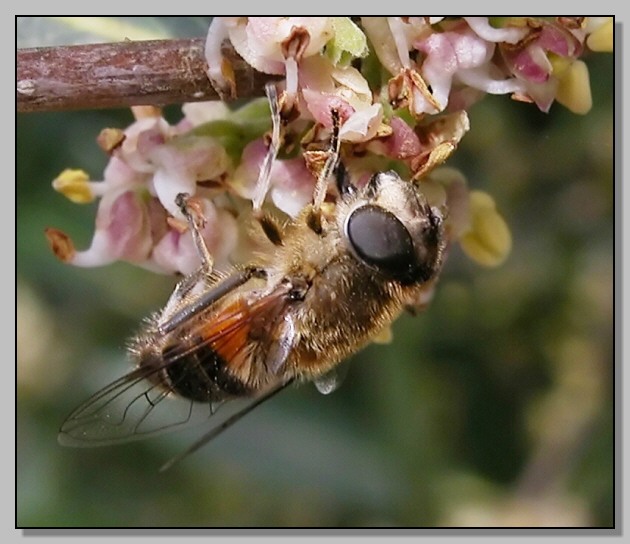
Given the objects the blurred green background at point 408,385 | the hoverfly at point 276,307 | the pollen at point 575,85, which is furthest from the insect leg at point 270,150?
the blurred green background at point 408,385

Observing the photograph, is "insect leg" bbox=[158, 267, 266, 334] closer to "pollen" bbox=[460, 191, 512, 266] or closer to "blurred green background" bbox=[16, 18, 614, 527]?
"pollen" bbox=[460, 191, 512, 266]

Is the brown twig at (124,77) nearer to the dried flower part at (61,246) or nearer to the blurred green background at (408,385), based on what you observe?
the dried flower part at (61,246)

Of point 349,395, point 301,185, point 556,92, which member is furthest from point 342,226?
point 349,395

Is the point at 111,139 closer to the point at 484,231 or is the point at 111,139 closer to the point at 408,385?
the point at 484,231

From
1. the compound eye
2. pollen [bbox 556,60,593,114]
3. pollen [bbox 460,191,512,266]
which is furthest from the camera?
pollen [bbox 460,191,512,266]

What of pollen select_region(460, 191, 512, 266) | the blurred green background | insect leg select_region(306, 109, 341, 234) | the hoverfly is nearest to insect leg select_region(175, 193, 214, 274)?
the hoverfly

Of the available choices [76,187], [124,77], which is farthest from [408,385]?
[124,77]

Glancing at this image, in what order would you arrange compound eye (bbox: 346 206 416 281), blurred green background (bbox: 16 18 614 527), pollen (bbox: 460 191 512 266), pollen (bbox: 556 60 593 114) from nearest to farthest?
compound eye (bbox: 346 206 416 281)
pollen (bbox: 556 60 593 114)
pollen (bbox: 460 191 512 266)
blurred green background (bbox: 16 18 614 527)
